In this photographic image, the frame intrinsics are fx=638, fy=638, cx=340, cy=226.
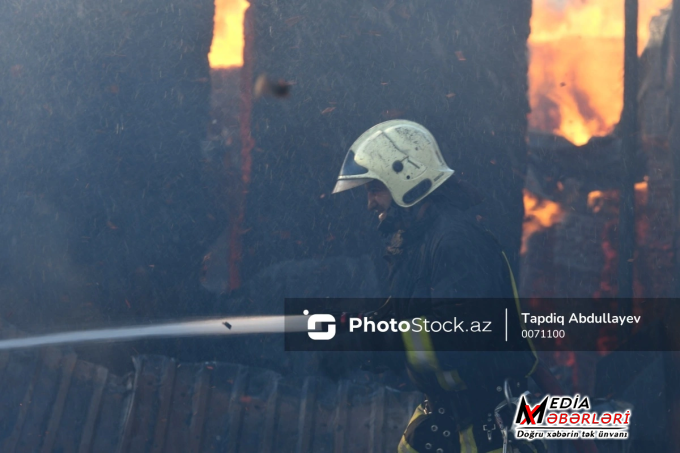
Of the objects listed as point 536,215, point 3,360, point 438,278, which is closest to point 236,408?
point 3,360

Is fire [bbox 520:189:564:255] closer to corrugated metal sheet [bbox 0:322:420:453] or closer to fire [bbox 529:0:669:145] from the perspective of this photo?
fire [bbox 529:0:669:145]

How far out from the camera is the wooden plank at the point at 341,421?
4.95 m

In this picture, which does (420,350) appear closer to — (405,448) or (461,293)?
(461,293)

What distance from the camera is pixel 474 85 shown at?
5176 millimetres

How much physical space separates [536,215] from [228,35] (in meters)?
2.95

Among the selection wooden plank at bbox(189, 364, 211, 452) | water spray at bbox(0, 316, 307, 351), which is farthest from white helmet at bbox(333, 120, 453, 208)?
wooden plank at bbox(189, 364, 211, 452)

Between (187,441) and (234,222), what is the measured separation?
70.1 inches

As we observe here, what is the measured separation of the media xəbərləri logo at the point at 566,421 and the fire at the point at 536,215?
1215mm

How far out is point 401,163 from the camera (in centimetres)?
361

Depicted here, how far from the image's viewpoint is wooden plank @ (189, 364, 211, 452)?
5.01 metres

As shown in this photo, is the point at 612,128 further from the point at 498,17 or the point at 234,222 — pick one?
the point at 234,222

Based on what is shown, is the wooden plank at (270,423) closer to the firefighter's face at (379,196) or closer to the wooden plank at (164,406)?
the wooden plank at (164,406)

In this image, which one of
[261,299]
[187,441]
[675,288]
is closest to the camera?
[675,288]

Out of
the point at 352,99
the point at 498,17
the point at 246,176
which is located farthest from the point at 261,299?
the point at 498,17
